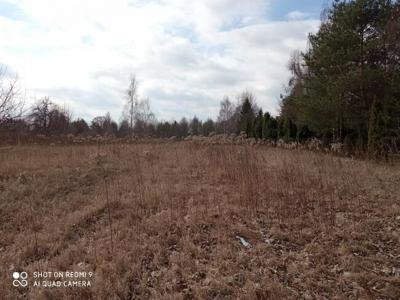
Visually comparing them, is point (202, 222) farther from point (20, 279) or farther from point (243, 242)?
point (20, 279)

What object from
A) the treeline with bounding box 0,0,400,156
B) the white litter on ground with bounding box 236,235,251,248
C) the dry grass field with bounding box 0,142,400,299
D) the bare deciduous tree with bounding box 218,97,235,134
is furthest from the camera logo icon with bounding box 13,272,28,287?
the bare deciduous tree with bounding box 218,97,235,134

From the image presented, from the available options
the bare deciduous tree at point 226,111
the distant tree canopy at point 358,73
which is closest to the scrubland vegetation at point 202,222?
the distant tree canopy at point 358,73

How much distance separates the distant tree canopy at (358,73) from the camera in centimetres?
1345

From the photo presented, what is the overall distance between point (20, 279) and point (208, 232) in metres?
2.22

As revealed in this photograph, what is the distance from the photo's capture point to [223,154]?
9.62m

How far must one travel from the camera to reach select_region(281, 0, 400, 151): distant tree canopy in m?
13.5

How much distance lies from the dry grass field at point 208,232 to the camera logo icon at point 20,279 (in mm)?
63

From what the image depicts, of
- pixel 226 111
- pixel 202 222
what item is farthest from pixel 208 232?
pixel 226 111

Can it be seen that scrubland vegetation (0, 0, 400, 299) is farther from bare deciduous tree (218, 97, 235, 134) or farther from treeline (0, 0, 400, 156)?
bare deciduous tree (218, 97, 235, 134)

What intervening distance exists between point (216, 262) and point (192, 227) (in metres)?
0.94

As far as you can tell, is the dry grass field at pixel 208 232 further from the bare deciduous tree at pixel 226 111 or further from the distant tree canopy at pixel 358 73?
the bare deciduous tree at pixel 226 111

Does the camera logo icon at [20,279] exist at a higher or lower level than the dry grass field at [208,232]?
lower

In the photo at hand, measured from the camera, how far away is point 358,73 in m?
14.5

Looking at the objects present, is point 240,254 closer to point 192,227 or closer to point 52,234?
point 192,227
